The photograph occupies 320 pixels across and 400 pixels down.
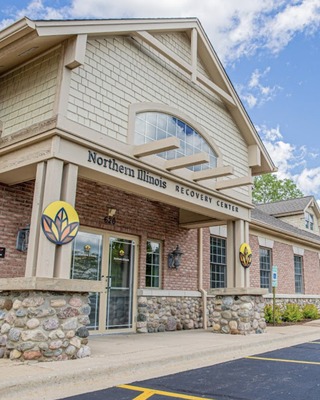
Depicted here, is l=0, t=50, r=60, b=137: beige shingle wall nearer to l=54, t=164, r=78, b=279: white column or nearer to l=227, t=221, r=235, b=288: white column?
l=54, t=164, r=78, b=279: white column

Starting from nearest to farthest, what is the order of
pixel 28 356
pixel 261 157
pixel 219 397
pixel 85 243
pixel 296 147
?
1. pixel 219 397
2. pixel 28 356
3. pixel 85 243
4. pixel 261 157
5. pixel 296 147

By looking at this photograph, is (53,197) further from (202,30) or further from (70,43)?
(202,30)

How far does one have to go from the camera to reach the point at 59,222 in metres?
6.29

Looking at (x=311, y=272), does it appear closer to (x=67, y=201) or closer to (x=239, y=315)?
(x=239, y=315)

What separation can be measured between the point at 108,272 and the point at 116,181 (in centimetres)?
293

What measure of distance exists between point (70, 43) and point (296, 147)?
50429mm

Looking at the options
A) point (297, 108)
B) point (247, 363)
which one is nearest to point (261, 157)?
point (247, 363)

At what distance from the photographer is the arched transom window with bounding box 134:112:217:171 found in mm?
8430

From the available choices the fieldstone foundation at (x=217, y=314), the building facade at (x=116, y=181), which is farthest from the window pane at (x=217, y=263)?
the fieldstone foundation at (x=217, y=314)

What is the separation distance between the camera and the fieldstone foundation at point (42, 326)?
577 centimetres

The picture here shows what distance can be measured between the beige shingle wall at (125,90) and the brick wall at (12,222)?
87.1 inches

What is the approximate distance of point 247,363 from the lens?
6.78 m

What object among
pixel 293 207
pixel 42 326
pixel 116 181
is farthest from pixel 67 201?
pixel 293 207

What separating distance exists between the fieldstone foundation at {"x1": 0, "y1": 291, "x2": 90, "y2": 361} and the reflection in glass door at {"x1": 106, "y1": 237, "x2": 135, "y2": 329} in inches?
135
